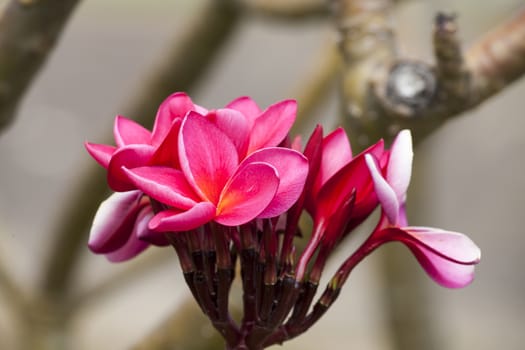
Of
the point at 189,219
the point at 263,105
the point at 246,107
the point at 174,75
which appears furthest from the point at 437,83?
the point at 263,105

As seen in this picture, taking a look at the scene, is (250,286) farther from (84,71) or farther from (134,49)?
(134,49)

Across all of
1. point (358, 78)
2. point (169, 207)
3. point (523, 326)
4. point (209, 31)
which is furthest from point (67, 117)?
point (169, 207)

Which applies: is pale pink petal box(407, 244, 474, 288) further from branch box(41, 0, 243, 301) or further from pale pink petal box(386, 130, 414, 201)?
branch box(41, 0, 243, 301)

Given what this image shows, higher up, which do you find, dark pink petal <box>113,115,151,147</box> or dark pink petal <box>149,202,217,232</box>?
dark pink petal <box>113,115,151,147</box>

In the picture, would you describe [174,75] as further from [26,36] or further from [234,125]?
[234,125]

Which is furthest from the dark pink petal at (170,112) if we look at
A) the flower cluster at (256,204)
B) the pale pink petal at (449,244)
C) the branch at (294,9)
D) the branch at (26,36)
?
the branch at (294,9)

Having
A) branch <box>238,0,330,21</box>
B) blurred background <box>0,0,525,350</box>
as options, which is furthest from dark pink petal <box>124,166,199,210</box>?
blurred background <box>0,0,525,350</box>
